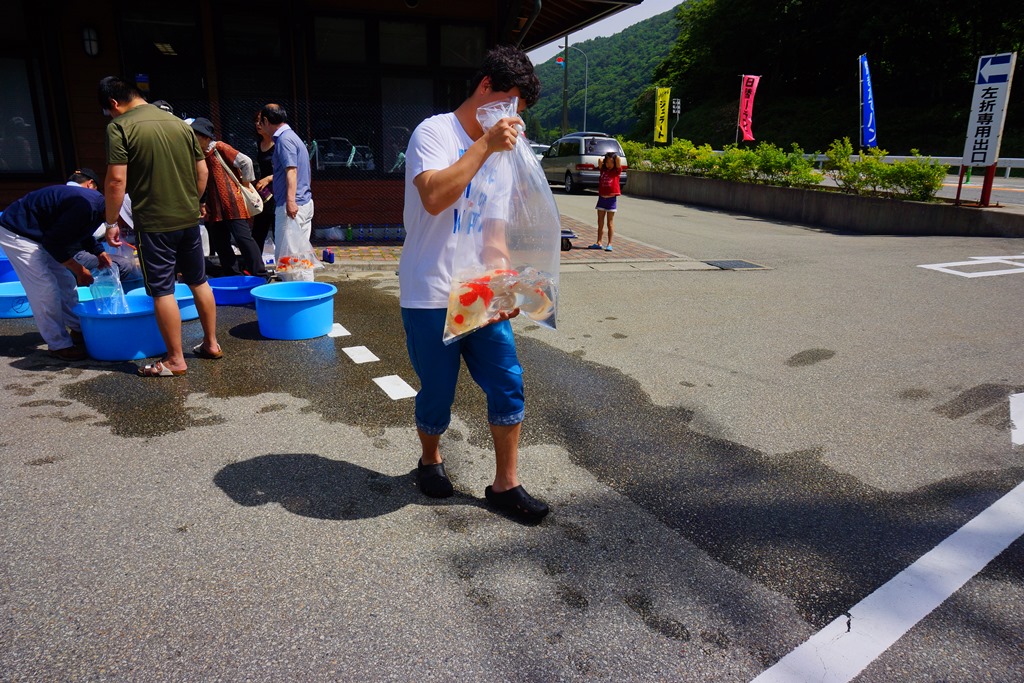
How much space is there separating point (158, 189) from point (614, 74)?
107423 millimetres

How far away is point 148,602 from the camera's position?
2.25 metres

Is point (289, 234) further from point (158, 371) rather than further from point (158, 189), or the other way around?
point (158, 371)

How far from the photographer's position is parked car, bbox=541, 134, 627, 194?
2024 cm

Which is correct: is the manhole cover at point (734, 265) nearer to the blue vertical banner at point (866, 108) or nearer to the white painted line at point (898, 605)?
the white painted line at point (898, 605)

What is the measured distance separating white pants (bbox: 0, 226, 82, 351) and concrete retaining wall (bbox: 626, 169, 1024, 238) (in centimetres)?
1364

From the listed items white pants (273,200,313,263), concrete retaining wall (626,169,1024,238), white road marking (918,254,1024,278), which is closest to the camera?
white pants (273,200,313,263)

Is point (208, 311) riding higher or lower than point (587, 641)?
higher

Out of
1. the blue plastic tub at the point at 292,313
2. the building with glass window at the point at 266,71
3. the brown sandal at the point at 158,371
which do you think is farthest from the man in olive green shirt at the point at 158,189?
the building with glass window at the point at 266,71

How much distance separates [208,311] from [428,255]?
2854 millimetres

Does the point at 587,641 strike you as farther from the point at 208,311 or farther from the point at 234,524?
the point at 208,311

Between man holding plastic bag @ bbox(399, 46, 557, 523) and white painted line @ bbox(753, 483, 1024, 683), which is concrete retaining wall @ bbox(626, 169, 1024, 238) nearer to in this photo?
white painted line @ bbox(753, 483, 1024, 683)

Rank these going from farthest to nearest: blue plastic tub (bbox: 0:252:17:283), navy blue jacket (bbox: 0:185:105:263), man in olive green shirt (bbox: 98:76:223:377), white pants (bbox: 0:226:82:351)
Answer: blue plastic tub (bbox: 0:252:17:283) → white pants (bbox: 0:226:82:351) → navy blue jacket (bbox: 0:185:105:263) → man in olive green shirt (bbox: 98:76:223:377)

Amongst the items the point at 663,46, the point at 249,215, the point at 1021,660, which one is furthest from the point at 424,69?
the point at 663,46

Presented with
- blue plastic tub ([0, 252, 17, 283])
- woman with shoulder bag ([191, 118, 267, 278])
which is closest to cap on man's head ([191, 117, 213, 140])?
woman with shoulder bag ([191, 118, 267, 278])
